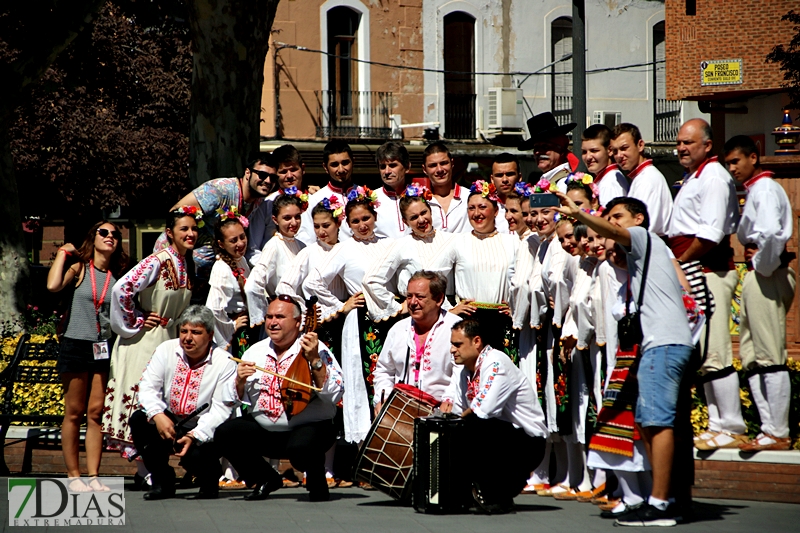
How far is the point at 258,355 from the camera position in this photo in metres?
8.41

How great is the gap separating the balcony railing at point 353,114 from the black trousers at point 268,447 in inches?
896

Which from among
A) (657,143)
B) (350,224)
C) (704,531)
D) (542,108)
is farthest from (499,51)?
(704,531)

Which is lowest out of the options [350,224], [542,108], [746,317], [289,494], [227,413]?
[289,494]

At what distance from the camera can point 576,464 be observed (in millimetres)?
8461

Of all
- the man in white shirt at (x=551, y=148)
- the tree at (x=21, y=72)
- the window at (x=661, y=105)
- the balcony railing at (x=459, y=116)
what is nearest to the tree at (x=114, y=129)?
the balcony railing at (x=459, y=116)

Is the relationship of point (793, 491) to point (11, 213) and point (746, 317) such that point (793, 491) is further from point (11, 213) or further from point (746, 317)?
point (11, 213)

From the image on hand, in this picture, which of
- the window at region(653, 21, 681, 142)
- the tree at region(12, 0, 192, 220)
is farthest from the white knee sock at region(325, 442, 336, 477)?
the window at region(653, 21, 681, 142)

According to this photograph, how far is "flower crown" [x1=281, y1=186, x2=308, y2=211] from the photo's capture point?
9.80 metres

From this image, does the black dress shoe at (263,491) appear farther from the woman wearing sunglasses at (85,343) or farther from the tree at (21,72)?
the tree at (21,72)

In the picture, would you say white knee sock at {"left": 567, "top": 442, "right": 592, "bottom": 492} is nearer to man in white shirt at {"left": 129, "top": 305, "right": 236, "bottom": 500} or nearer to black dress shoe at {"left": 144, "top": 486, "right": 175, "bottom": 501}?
man in white shirt at {"left": 129, "top": 305, "right": 236, "bottom": 500}

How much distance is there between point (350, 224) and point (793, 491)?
158 inches

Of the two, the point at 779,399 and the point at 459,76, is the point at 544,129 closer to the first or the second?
the point at 779,399

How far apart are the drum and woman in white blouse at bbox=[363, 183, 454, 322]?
1211 mm

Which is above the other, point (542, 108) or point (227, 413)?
point (542, 108)
